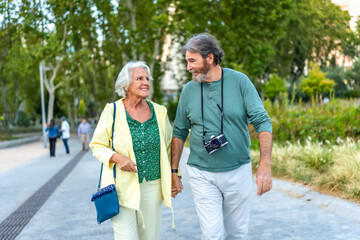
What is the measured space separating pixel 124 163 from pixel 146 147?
0.28 m

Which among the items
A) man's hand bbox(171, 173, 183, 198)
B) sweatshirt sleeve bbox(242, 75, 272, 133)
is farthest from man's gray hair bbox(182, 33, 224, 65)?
man's hand bbox(171, 173, 183, 198)

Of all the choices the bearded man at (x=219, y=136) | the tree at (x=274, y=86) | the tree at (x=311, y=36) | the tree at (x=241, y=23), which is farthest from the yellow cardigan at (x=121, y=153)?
the tree at (x=274, y=86)

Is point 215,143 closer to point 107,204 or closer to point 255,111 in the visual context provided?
point 255,111

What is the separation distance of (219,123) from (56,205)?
173 inches

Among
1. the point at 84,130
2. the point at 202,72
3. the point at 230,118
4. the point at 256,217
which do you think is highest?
the point at 202,72

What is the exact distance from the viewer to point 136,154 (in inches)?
123

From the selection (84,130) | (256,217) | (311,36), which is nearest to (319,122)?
(256,217)

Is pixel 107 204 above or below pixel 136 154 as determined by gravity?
below

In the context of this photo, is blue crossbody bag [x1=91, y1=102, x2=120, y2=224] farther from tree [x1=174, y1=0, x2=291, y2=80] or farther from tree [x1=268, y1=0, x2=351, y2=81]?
tree [x1=268, y1=0, x2=351, y2=81]

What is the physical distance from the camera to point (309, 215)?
506 centimetres

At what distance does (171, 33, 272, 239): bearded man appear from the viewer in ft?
9.52

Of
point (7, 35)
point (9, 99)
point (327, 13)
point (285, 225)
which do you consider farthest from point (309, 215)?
point (9, 99)

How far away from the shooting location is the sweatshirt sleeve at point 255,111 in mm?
2840

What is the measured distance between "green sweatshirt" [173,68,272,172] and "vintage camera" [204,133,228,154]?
0.19 ft
